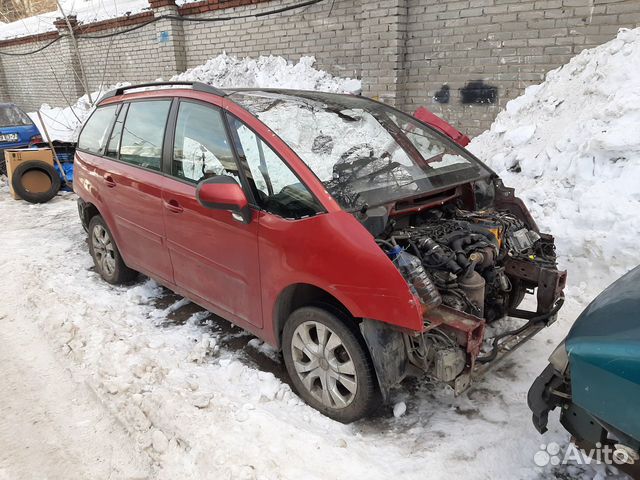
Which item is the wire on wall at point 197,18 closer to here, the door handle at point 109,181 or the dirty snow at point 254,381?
→ the dirty snow at point 254,381

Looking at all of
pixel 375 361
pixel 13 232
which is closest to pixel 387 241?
pixel 375 361

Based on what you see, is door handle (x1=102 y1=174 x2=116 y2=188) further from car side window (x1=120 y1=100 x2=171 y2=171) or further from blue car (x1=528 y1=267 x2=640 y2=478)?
blue car (x1=528 y1=267 x2=640 y2=478)

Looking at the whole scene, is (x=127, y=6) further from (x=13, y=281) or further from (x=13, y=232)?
(x=13, y=281)

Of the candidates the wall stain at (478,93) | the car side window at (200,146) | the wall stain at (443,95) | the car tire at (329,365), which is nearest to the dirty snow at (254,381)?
the car tire at (329,365)

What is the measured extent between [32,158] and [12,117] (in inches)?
108

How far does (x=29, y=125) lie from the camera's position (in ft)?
33.0

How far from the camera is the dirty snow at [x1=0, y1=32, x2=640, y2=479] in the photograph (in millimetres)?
2504

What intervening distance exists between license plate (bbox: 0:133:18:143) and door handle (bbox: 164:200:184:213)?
8.07 meters

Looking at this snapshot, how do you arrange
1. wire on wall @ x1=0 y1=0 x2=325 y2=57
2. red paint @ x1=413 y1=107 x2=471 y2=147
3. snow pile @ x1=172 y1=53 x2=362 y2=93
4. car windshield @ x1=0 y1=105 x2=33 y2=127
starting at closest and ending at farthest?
red paint @ x1=413 y1=107 x2=471 y2=147, snow pile @ x1=172 y1=53 x2=362 y2=93, wire on wall @ x1=0 y1=0 x2=325 y2=57, car windshield @ x1=0 y1=105 x2=33 y2=127

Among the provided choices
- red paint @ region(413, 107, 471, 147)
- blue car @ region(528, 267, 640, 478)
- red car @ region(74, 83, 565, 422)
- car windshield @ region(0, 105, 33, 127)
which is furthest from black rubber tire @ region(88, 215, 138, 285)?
car windshield @ region(0, 105, 33, 127)

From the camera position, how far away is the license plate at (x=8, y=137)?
952cm

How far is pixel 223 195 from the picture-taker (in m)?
2.78

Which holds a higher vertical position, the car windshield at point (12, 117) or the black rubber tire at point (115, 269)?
the car windshield at point (12, 117)

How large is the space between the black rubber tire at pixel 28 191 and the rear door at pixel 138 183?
465 centimetres
